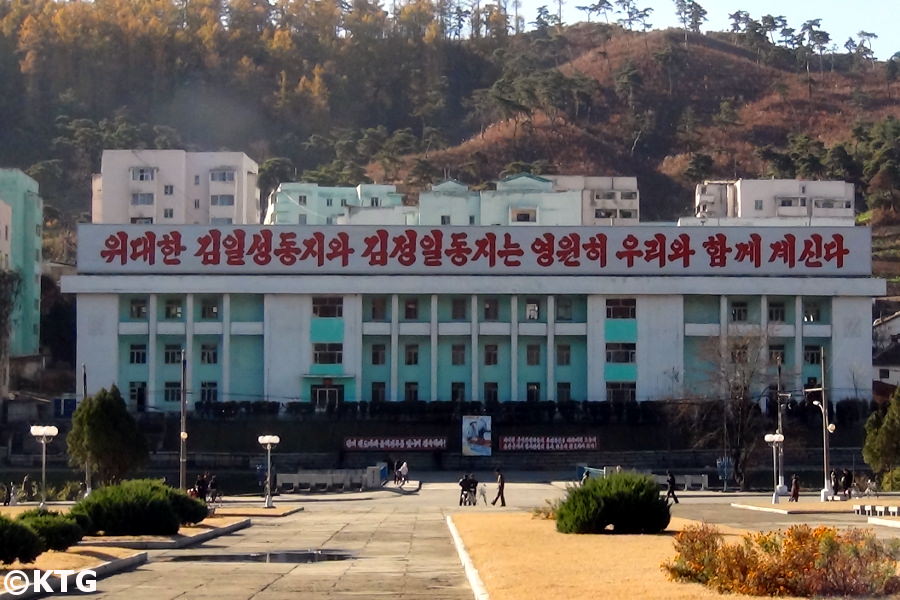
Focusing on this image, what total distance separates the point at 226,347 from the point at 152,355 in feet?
A: 13.6

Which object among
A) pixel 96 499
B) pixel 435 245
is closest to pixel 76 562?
pixel 96 499

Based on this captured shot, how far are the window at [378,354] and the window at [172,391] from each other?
36.1ft

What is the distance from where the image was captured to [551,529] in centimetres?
3338

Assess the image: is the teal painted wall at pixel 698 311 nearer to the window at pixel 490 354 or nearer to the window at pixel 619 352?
the window at pixel 619 352

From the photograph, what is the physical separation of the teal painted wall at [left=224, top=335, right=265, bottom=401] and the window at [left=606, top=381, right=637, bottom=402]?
63.2ft

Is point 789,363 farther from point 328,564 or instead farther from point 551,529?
point 328,564

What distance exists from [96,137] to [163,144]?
7153 mm

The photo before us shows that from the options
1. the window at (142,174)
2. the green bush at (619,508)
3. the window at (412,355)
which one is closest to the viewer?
the green bush at (619,508)

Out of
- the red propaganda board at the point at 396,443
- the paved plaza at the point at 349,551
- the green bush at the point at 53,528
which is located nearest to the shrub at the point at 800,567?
the paved plaza at the point at 349,551

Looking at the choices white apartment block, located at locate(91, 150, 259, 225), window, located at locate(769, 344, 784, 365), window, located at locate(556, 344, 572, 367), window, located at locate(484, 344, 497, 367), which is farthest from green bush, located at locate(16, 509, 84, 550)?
white apartment block, located at locate(91, 150, 259, 225)

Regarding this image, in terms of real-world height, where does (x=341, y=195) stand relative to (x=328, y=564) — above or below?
above

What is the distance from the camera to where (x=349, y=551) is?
31062 mm

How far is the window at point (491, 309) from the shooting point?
86.4 meters

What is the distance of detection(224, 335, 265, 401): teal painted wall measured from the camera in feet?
277
